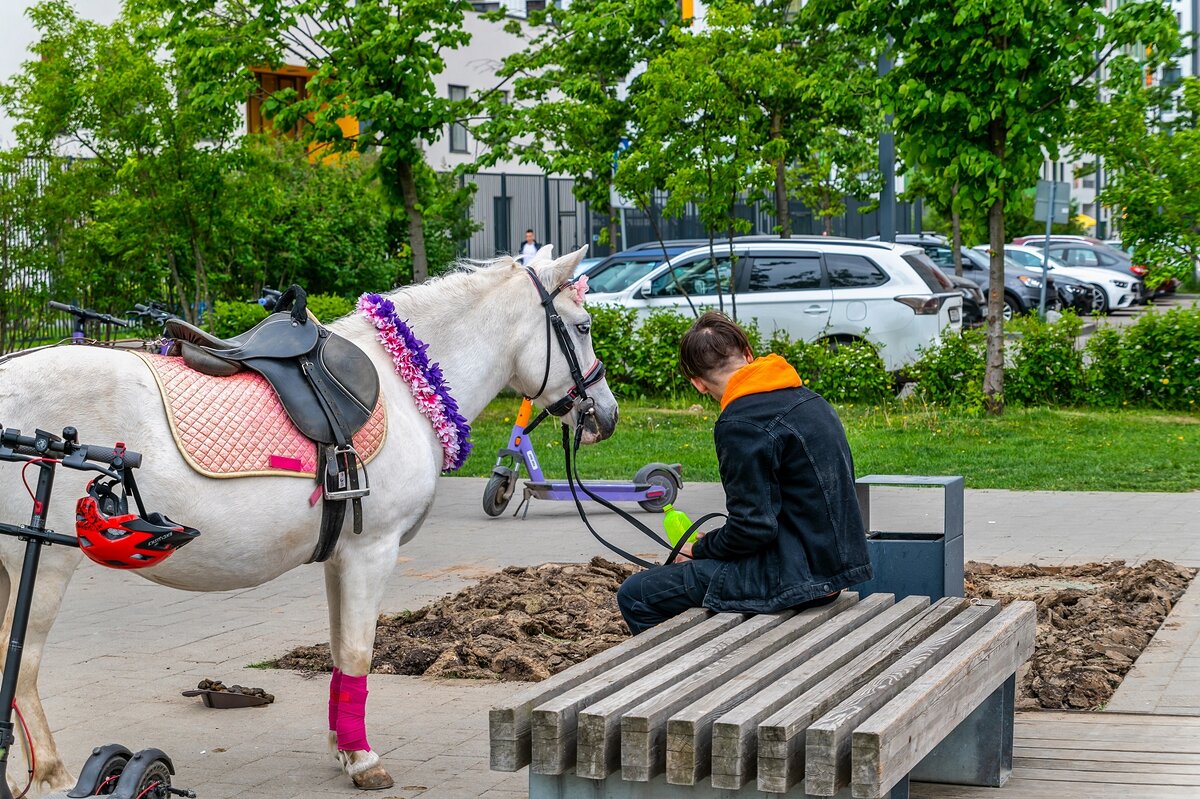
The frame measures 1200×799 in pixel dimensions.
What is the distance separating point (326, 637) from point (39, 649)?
3.01 metres

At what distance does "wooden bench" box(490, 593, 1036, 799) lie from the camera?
3.61 metres

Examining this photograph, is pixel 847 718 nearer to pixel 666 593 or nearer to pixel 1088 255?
pixel 666 593

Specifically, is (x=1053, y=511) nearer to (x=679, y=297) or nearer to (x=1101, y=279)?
(x=679, y=297)

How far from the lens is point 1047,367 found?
16.9 metres

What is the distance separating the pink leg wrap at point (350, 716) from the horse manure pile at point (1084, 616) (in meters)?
2.84

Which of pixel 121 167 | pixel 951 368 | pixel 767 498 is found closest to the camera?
pixel 767 498

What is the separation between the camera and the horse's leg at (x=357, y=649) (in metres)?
5.21

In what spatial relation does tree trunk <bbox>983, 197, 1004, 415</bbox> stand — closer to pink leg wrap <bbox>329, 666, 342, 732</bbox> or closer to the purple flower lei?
the purple flower lei

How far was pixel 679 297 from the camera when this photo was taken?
19.3 meters

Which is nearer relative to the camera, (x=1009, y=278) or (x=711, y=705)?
(x=711, y=705)

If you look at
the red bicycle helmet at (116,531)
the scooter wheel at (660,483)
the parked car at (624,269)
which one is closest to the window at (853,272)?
the parked car at (624,269)

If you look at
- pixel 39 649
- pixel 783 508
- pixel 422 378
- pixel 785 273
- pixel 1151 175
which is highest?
pixel 1151 175

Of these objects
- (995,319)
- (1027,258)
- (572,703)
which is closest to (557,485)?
(995,319)

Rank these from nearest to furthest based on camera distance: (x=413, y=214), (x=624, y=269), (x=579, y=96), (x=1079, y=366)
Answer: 1. (x=1079, y=366)
2. (x=413, y=214)
3. (x=579, y=96)
4. (x=624, y=269)
